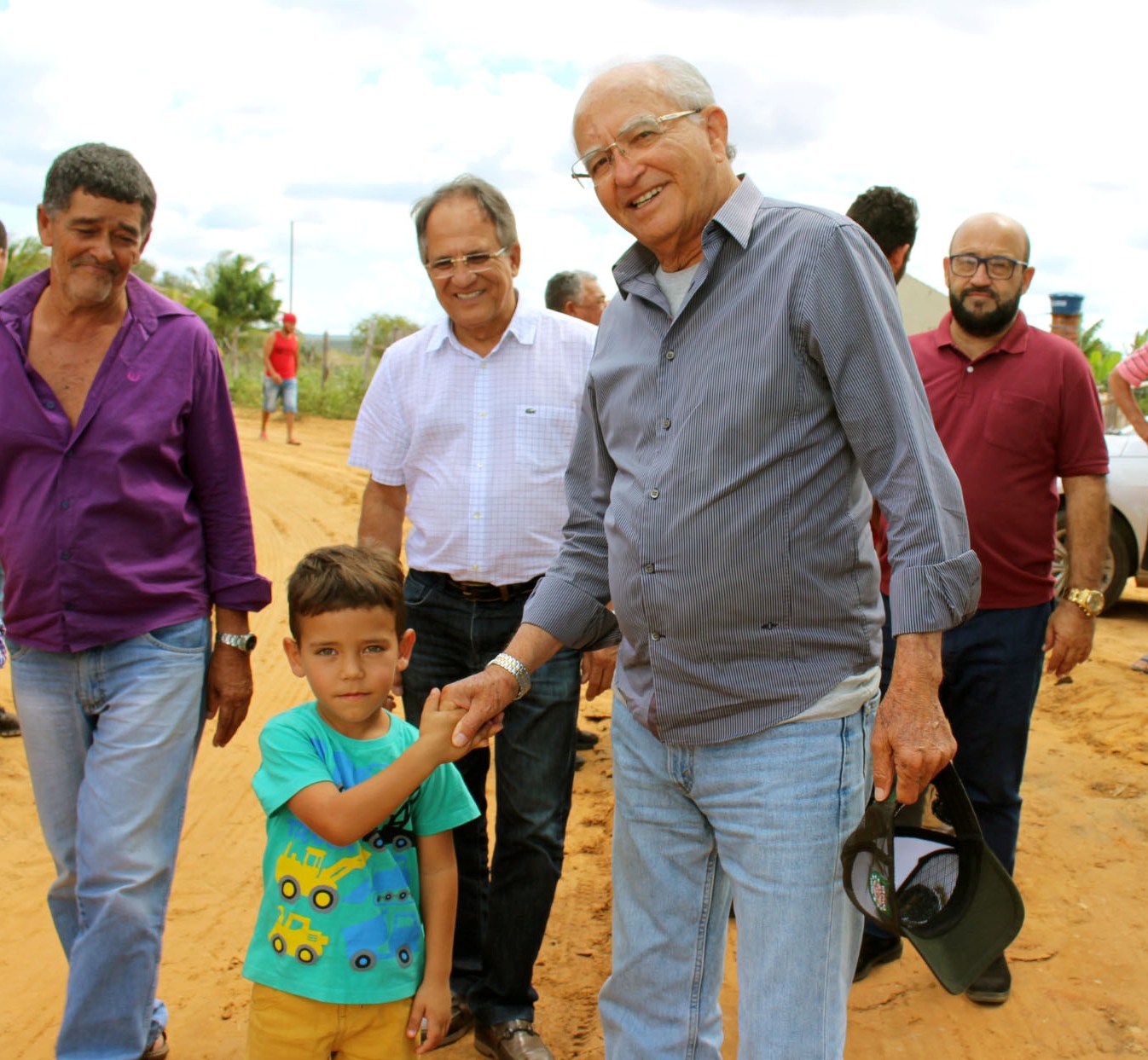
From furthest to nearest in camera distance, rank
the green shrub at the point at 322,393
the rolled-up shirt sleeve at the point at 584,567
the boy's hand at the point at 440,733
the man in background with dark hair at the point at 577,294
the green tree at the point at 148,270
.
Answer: the green tree at the point at 148,270 → the green shrub at the point at 322,393 → the man in background with dark hair at the point at 577,294 → the rolled-up shirt sleeve at the point at 584,567 → the boy's hand at the point at 440,733

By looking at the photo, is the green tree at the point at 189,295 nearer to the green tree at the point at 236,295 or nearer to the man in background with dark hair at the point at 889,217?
the green tree at the point at 236,295

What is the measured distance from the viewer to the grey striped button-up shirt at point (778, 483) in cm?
226

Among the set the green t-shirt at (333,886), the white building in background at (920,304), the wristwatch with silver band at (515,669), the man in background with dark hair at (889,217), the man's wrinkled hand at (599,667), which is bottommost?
the green t-shirt at (333,886)

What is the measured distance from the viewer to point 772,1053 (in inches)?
93.8

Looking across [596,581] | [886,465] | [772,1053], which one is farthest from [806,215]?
[772,1053]

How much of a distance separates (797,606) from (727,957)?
99.4 inches

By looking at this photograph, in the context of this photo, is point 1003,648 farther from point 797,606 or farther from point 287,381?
point 287,381

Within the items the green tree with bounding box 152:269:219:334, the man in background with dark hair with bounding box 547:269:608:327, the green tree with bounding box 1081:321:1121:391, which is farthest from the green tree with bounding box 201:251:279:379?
the man in background with dark hair with bounding box 547:269:608:327

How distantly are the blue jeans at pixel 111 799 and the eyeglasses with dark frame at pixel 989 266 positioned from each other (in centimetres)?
282

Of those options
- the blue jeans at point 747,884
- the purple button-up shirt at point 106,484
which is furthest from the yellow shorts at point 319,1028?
the purple button-up shirt at point 106,484

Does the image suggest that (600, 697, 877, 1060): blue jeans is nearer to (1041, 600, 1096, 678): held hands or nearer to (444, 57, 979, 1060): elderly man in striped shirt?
(444, 57, 979, 1060): elderly man in striped shirt

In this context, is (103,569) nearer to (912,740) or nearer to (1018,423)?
(912,740)

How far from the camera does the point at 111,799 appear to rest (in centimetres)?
324

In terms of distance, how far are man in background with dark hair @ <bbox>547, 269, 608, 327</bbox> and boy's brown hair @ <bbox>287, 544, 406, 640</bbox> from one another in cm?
461
